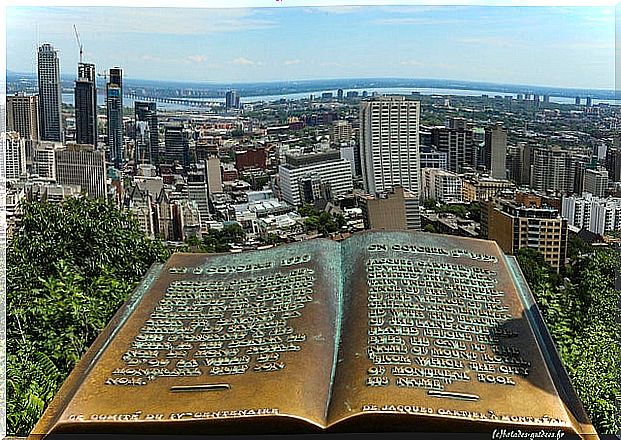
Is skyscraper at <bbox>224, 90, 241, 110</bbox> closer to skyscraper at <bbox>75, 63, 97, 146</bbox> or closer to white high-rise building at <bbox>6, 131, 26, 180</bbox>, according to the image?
skyscraper at <bbox>75, 63, 97, 146</bbox>

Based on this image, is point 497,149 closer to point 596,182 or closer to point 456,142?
point 456,142

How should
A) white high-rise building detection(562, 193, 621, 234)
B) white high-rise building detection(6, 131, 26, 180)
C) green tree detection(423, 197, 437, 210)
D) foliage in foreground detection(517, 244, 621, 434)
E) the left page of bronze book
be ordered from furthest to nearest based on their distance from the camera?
green tree detection(423, 197, 437, 210) < white high-rise building detection(6, 131, 26, 180) < white high-rise building detection(562, 193, 621, 234) < foliage in foreground detection(517, 244, 621, 434) < the left page of bronze book

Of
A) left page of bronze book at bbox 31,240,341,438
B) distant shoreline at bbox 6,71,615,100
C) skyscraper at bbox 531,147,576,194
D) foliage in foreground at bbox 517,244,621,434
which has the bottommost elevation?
foliage in foreground at bbox 517,244,621,434

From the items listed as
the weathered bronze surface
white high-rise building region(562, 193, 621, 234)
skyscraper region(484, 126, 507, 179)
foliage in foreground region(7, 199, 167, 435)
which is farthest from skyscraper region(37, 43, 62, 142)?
white high-rise building region(562, 193, 621, 234)

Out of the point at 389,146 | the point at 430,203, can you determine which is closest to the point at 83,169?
the point at 389,146

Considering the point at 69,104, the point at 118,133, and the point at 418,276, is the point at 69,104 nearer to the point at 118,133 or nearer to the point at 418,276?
the point at 118,133

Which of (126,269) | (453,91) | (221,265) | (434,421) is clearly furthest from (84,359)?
(453,91)

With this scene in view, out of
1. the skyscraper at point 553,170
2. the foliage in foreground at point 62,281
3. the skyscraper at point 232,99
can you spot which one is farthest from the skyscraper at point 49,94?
the skyscraper at point 553,170

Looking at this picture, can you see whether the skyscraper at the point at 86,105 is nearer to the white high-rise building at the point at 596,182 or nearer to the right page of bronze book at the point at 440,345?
the right page of bronze book at the point at 440,345
